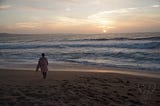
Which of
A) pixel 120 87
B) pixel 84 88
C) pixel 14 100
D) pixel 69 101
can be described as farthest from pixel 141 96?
pixel 14 100

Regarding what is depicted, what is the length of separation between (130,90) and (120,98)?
1.14 meters

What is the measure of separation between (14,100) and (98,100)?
7.38 feet

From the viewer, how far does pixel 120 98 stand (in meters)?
6.48

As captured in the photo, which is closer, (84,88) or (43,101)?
(43,101)

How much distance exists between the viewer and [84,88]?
7.41 meters

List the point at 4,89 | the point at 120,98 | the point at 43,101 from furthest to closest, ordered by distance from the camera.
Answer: the point at 4,89 → the point at 120,98 → the point at 43,101

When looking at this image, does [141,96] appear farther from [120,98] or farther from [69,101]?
[69,101]

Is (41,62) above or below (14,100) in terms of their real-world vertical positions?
above

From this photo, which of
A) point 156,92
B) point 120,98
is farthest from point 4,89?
point 156,92

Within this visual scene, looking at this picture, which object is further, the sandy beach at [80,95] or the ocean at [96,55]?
the ocean at [96,55]

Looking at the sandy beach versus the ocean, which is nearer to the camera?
the sandy beach

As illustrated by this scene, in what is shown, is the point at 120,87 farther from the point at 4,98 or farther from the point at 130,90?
the point at 4,98

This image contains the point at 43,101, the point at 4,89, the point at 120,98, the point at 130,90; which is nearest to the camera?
the point at 43,101

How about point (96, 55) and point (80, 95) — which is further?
point (96, 55)
